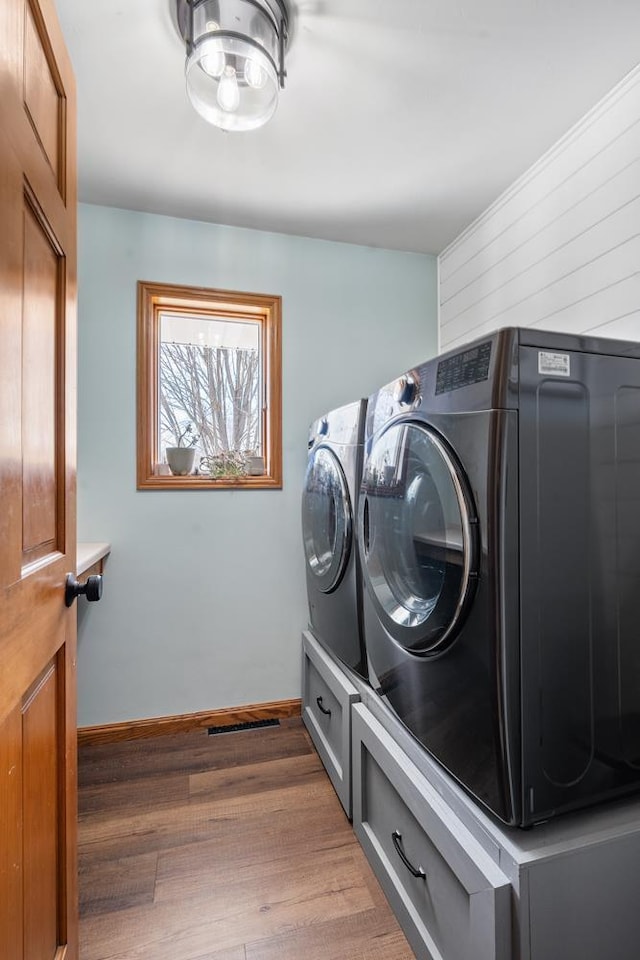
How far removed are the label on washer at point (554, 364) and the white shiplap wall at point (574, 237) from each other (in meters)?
0.78

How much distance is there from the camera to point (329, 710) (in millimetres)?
1938

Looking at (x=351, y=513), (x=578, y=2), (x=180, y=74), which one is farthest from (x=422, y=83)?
(x=351, y=513)

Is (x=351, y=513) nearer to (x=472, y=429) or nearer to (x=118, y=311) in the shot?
(x=472, y=429)

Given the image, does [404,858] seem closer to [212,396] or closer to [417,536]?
[417,536]

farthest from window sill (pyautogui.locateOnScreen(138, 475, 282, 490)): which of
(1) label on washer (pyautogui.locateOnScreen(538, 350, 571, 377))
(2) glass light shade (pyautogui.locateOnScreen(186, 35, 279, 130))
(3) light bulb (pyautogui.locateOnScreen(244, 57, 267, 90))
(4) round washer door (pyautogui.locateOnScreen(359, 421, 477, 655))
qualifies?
(1) label on washer (pyautogui.locateOnScreen(538, 350, 571, 377))

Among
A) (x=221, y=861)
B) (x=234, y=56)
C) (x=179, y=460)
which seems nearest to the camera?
(x=234, y=56)

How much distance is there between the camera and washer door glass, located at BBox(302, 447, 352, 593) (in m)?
1.79

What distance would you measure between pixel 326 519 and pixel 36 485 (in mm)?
1265

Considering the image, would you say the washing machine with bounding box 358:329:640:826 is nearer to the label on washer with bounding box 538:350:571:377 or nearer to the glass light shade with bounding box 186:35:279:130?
the label on washer with bounding box 538:350:571:377

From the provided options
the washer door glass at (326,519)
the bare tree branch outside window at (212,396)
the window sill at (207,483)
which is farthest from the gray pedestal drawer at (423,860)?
the bare tree branch outside window at (212,396)

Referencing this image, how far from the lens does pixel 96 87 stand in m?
1.56

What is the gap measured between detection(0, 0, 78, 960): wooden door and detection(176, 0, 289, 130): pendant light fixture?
18.2 inches

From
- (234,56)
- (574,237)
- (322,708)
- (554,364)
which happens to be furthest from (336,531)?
(234,56)

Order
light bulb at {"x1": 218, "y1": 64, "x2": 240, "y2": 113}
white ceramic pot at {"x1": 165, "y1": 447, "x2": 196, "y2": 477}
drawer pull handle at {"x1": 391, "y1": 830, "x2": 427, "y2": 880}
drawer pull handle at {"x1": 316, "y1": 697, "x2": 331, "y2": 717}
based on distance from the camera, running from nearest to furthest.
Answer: drawer pull handle at {"x1": 391, "y1": 830, "x2": 427, "y2": 880} < light bulb at {"x1": 218, "y1": 64, "x2": 240, "y2": 113} < drawer pull handle at {"x1": 316, "y1": 697, "x2": 331, "y2": 717} < white ceramic pot at {"x1": 165, "y1": 447, "x2": 196, "y2": 477}
